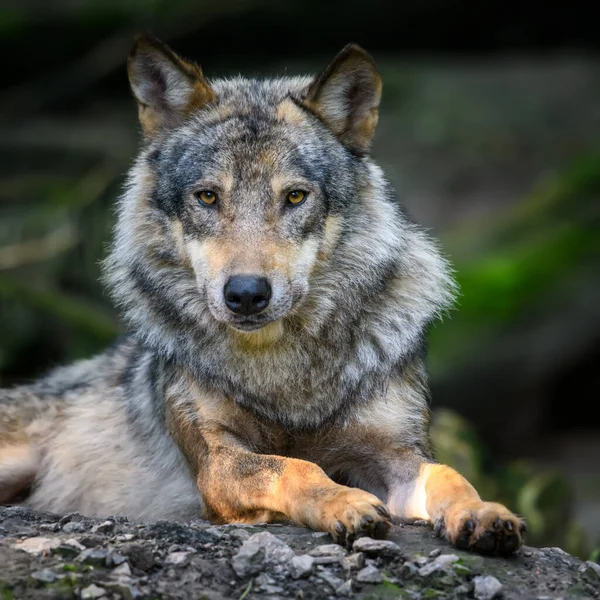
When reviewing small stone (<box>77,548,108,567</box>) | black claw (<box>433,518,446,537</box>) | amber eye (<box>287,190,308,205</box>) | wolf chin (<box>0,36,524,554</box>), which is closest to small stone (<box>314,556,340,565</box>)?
wolf chin (<box>0,36,524,554</box>)

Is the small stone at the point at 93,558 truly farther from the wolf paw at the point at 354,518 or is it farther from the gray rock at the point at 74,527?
the wolf paw at the point at 354,518

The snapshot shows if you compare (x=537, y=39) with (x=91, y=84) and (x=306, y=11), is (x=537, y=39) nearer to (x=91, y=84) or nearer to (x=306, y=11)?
(x=306, y=11)

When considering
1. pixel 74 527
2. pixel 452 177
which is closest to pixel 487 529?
pixel 74 527

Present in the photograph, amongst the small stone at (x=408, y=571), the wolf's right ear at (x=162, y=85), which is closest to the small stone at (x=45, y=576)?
the small stone at (x=408, y=571)

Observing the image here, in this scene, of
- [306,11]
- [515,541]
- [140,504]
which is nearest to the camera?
[515,541]

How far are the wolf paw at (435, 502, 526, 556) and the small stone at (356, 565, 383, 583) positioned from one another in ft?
1.58

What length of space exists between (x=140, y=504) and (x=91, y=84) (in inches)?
435

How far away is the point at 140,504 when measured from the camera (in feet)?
20.3

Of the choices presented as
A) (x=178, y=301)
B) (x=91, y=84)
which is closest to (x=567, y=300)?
(x=178, y=301)

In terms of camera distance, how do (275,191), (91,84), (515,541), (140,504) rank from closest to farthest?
1. (515,541)
2. (275,191)
3. (140,504)
4. (91,84)

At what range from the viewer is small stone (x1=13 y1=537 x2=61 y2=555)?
13.9 ft

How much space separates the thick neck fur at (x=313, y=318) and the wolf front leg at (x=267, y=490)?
0.32 metres

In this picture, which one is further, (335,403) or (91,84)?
(91,84)

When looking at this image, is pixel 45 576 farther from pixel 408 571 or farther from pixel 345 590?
pixel 408 571
